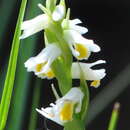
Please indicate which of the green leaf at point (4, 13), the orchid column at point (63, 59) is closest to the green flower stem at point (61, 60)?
the orchid column at point (63, 59)

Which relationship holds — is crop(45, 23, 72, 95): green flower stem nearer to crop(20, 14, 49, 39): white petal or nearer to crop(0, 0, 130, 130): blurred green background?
crop(20, 14, 49, 39): white petal

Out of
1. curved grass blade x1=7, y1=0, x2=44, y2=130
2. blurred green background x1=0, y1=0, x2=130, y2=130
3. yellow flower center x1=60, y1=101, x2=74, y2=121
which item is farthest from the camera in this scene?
blurred green background x1=0, y1=0, x2=130, y2=130

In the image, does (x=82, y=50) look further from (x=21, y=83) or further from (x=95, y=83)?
(x=21, y=83)

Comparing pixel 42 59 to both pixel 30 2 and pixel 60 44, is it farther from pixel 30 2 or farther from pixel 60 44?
pixel 30 2

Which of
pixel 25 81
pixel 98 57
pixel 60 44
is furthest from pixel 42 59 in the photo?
pixel 98 57

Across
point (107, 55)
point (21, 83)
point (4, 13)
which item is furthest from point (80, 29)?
point (107, 55)

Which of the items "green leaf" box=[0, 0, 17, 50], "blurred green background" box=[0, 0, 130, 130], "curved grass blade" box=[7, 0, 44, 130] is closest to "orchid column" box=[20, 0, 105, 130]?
"curved grass blade" box=[7, 0, 44, 130]

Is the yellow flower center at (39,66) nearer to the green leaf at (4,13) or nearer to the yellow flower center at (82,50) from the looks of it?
the yellow flower center at (82,50)
